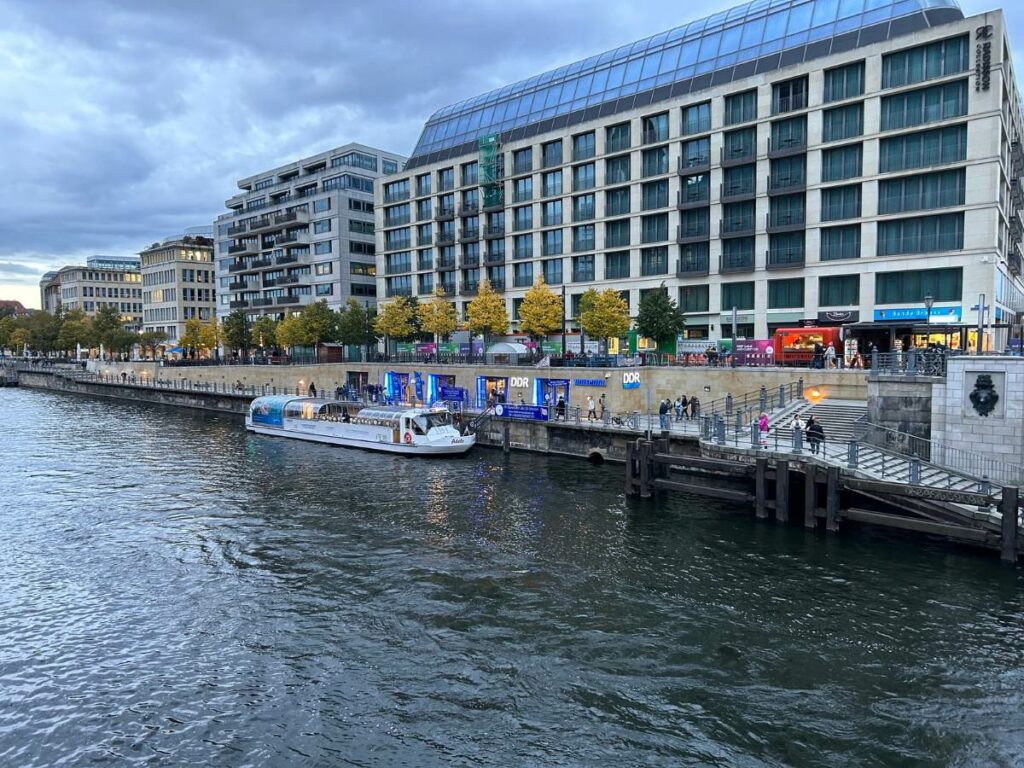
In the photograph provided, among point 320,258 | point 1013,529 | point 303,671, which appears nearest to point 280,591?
point 303,671

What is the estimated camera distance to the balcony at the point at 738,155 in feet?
193

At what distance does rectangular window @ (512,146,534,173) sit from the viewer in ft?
246

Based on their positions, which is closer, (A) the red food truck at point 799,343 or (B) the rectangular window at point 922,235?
(A) the red food truck at point 799,343

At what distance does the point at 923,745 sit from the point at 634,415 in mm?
28987

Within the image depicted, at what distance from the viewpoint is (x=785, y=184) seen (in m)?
57.3

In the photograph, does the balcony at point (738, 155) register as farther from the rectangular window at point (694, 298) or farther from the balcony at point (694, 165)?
the rectangular window at point (694, 298)

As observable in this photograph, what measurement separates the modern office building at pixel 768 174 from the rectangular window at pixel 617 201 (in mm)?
166

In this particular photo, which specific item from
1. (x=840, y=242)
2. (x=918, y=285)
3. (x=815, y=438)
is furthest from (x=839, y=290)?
(x=815, y=438)

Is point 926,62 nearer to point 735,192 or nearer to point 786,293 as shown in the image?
point 735,192

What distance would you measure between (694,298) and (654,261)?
5.71 m

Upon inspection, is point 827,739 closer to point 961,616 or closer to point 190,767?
point 961,616

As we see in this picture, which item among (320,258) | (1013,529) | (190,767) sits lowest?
(190,767)

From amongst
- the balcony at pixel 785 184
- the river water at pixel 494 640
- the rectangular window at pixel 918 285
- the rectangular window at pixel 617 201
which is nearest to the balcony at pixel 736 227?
the balcony at pixel 785 184

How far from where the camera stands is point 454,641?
17.2 m
